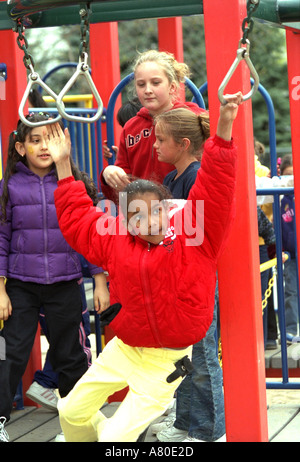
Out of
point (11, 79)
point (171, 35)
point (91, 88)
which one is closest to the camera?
point (91, 88)

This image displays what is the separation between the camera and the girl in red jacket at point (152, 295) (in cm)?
293

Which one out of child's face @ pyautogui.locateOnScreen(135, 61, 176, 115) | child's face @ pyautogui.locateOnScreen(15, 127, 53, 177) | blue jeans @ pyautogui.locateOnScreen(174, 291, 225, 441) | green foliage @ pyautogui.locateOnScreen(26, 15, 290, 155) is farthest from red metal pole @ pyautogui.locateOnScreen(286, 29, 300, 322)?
green foliage @ pyautogui.locateOnScreen(26, 15, 290, 155)

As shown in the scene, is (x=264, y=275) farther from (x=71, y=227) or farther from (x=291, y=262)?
(x=71, y=227)

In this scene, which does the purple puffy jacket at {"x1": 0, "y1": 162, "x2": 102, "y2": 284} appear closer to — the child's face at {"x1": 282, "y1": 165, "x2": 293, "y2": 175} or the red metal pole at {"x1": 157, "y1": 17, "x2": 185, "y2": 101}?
the red metal pole at {"x1": 157, "y1": 17, "x2": 185, "y2": 101}

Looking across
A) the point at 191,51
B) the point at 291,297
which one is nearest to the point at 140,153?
the point at 291,297

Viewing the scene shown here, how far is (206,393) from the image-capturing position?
3529 millimetres

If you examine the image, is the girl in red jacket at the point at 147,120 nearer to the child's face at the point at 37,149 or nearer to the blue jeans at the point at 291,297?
the child's face at the point at 37,149

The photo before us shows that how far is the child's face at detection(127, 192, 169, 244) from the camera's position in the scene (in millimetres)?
2977

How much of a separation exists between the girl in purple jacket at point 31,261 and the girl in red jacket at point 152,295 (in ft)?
2.55

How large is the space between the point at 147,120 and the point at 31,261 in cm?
85

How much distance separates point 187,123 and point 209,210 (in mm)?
537

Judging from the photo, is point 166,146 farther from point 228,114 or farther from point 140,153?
point 228,114

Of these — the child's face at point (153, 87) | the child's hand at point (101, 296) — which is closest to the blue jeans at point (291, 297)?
the child's hand at point (101, 296)

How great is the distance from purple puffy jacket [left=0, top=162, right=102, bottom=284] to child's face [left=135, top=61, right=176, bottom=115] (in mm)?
647
